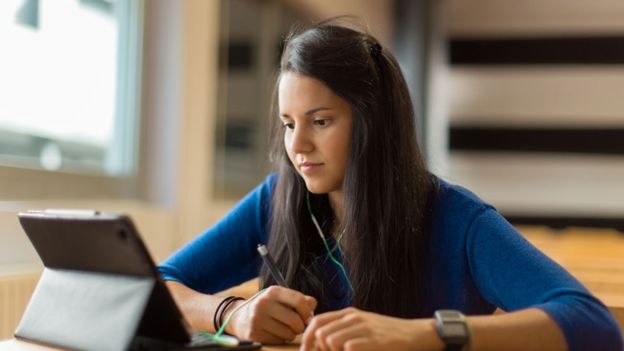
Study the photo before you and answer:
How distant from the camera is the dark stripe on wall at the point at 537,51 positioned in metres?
6.93

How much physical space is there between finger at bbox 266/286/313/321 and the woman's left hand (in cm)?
14

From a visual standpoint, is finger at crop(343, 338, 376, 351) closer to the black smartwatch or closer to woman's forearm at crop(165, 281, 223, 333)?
the black smartwatch

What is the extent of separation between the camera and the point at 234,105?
450 centimetres

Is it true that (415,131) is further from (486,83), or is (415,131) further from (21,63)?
(486,83)

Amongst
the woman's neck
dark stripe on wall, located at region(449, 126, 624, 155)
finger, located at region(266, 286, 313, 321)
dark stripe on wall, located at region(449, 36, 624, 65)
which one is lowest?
dark stripe on wall, located at region(449, 126, 624, 155)

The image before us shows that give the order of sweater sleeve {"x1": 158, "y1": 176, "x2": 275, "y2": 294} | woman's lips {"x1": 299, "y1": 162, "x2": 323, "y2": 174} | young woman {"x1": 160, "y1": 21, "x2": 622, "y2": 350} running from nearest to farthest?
young woman {"x1": 160, "y1": 21, "x2": 622, "y2": 350} < woman's lips {"x1": 299, "y1": 162, "x2": 323, "y2": 174} < sweater sleeve {"x1": 158, "y1": 176, "x2": 275, "y2": 294}

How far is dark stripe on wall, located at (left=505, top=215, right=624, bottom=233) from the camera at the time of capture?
6836 mm

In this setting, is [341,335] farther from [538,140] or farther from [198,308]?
[538,140]

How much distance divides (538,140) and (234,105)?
348 centimetres

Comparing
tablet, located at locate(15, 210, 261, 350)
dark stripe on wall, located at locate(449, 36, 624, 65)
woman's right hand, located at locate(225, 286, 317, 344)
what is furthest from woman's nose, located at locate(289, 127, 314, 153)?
dark stripe on wall, located at locate(449, 36, 624, 65)

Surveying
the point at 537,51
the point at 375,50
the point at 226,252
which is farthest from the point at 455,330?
the point at 537,51

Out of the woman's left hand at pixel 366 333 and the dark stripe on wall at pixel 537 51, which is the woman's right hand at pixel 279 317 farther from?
the dark stripe on wall at pixel 537 51

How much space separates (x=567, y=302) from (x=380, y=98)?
50 cm

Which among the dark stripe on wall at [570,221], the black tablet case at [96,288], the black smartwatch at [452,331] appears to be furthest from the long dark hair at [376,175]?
the dark stripe on wall at [570,221]
